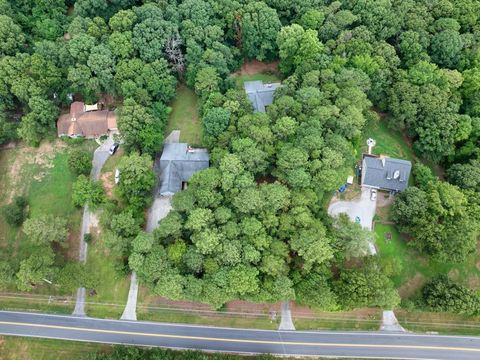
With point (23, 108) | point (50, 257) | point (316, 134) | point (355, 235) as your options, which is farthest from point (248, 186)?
point (23, 108)

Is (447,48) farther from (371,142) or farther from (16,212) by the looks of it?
(16,212)

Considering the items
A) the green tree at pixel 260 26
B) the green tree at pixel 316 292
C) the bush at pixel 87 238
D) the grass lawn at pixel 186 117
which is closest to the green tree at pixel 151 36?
the grass lawn at pixel 186 117

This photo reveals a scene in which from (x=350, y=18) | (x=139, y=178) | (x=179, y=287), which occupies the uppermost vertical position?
(x=350, y=18)

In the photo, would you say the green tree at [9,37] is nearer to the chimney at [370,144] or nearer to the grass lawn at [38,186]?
the grass lawn at [38,186]

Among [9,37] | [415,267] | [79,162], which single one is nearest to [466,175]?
[415,267]

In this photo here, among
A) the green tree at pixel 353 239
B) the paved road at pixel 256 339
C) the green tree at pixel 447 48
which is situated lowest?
the paved road at pixel 256 339

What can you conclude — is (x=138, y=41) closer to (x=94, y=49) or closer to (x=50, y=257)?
Result: (x=94, y=49)
